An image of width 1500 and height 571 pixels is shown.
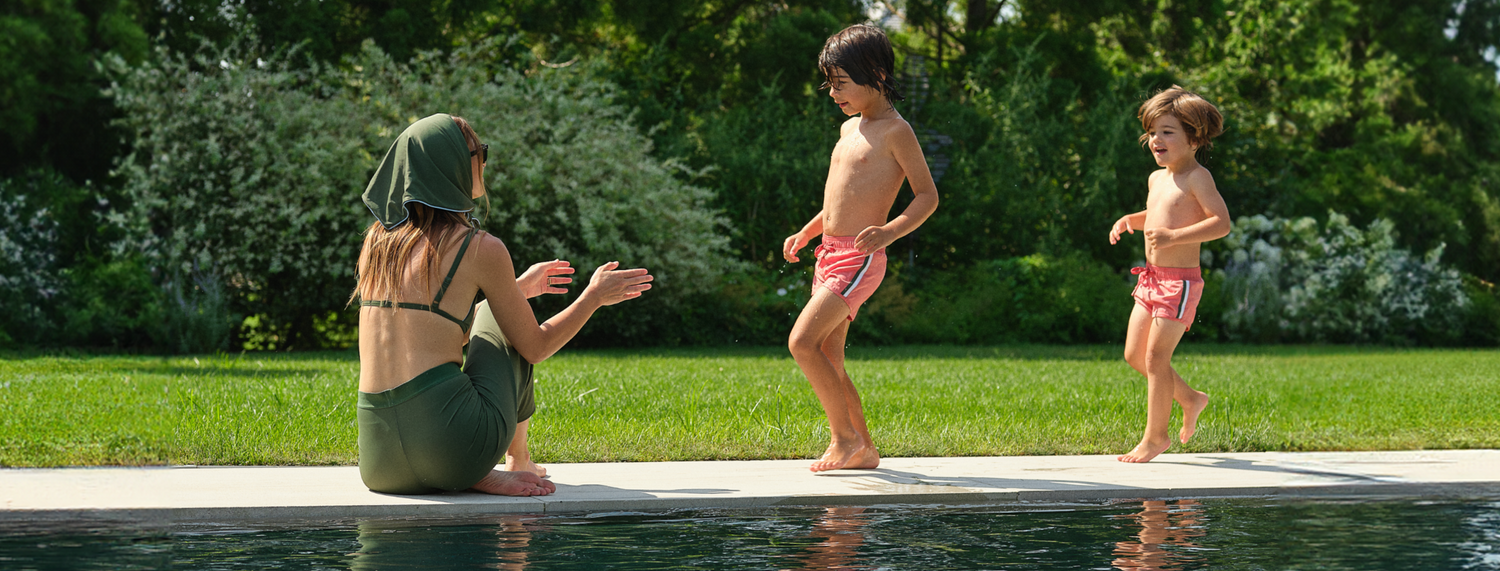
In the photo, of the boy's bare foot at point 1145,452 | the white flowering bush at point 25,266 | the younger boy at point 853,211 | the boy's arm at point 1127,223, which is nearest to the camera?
the younger boy at point 853,211

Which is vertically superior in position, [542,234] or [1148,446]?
[542,234]

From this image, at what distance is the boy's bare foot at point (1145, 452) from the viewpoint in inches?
211

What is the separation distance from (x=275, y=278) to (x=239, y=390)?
7.05m

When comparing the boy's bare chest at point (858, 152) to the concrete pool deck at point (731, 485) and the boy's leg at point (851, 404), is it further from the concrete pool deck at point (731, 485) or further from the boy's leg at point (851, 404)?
the concrete pool deck at point (731, 485)

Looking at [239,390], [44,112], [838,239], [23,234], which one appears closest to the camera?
[838,239]

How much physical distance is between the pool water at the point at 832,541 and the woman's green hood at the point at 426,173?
960mm

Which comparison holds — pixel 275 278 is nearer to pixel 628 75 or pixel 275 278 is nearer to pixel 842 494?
pixel 628 75

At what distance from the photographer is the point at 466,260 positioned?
158 inches

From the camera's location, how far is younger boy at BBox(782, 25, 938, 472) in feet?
16.6

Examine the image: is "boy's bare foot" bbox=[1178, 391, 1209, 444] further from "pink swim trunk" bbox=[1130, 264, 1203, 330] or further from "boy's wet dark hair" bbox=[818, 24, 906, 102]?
"boy's wet dark hair" bbox=[818, 24, 906, 102]

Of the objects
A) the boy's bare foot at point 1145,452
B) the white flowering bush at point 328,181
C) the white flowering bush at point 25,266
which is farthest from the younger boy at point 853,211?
the white flowering bush at point 25,266

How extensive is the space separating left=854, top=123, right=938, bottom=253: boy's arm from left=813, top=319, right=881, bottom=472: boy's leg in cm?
39

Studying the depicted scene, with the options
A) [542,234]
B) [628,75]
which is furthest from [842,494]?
[628,75]

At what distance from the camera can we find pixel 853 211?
17.0 ft
